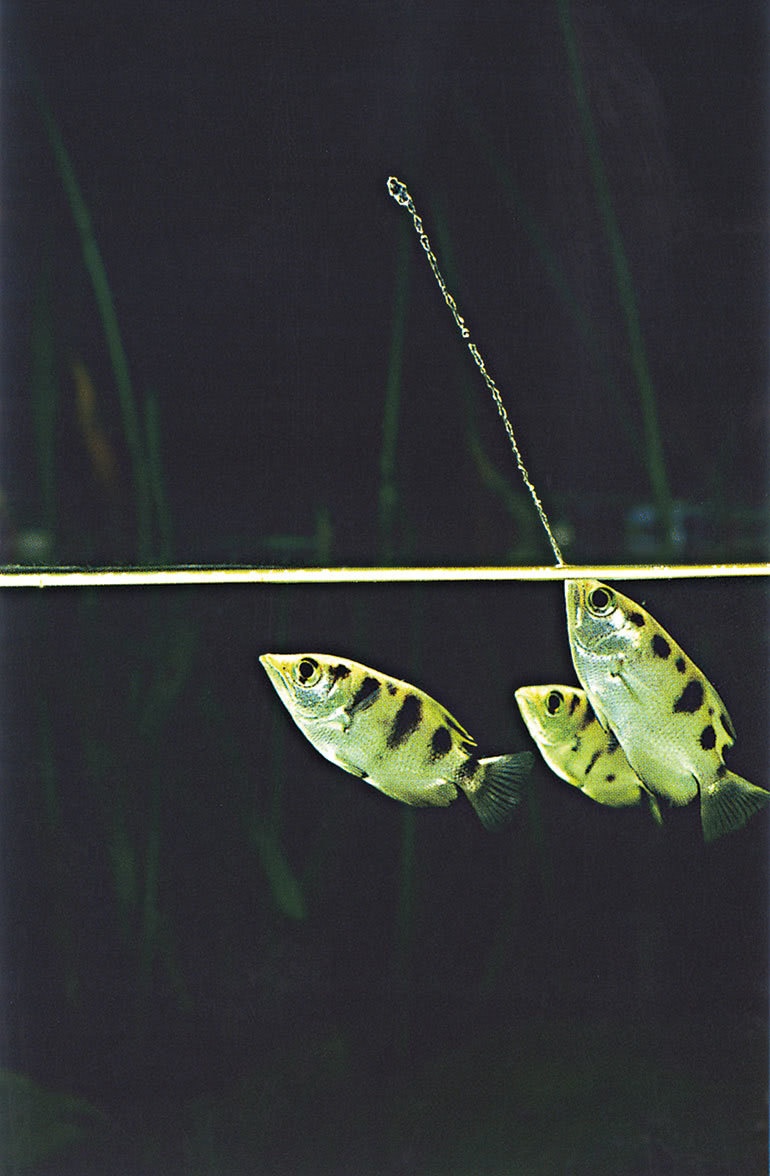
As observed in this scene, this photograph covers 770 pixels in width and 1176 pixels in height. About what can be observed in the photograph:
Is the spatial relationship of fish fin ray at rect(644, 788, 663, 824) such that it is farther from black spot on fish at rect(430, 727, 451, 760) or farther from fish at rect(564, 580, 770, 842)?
black spot on fish at rect(430, 727, 451, 760)

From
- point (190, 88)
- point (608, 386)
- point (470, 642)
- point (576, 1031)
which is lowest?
point (576, 1031)

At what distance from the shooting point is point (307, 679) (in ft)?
5.65

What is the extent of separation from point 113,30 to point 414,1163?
1.43m

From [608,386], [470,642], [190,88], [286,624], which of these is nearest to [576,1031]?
[470,642]

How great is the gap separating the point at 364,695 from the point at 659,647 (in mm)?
357

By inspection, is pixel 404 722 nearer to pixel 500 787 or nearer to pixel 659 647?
pixel 500 787

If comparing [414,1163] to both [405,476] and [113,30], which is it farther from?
[113,30]

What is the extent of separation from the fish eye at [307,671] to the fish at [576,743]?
25cm

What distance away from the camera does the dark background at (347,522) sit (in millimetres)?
1745

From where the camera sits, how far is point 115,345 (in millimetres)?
1744

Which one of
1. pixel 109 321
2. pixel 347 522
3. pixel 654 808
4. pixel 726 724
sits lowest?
pixel 654 808

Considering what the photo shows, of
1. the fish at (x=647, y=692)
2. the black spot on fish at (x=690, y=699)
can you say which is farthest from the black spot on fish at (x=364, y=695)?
the black spot on fish at (x=690, y=699)

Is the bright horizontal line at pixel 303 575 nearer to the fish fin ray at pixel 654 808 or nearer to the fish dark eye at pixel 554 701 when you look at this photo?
the fish dark eye at pixel 554 701

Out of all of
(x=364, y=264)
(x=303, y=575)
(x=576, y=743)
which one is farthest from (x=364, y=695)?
(x=364, y=264)
